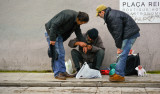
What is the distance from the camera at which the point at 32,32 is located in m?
9.04

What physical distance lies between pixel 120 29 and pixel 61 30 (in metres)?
1.43

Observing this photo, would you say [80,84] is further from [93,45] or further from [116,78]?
[93,45]

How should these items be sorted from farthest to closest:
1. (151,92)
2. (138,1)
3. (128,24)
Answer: (138,1)
(128,24)
(151,92)

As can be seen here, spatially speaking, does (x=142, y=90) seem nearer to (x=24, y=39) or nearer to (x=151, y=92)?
(x=151, y=92)

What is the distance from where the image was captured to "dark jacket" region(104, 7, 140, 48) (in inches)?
272

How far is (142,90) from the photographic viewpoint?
6.75 m

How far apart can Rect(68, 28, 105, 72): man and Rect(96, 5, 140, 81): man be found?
889 mm

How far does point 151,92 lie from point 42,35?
12.0ft

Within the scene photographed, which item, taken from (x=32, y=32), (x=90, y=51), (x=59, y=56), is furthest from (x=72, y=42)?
(x=32, y=32)

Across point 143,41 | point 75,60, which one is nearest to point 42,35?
point 75,60

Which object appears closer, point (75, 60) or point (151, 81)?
point (151, 81)

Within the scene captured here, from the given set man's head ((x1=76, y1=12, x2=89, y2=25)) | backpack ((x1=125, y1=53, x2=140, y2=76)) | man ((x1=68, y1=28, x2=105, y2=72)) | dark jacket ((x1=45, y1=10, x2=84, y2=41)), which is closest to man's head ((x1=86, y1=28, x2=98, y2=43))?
man ((x1=68, y1=28, x2=105, y2=72))

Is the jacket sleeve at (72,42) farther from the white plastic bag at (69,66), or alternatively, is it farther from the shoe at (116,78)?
the shoe at (116,78)

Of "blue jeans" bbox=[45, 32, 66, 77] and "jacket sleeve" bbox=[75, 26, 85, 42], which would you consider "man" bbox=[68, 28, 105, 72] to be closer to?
"jacket sleeve" bbox=[75, 26, 85, 42]
